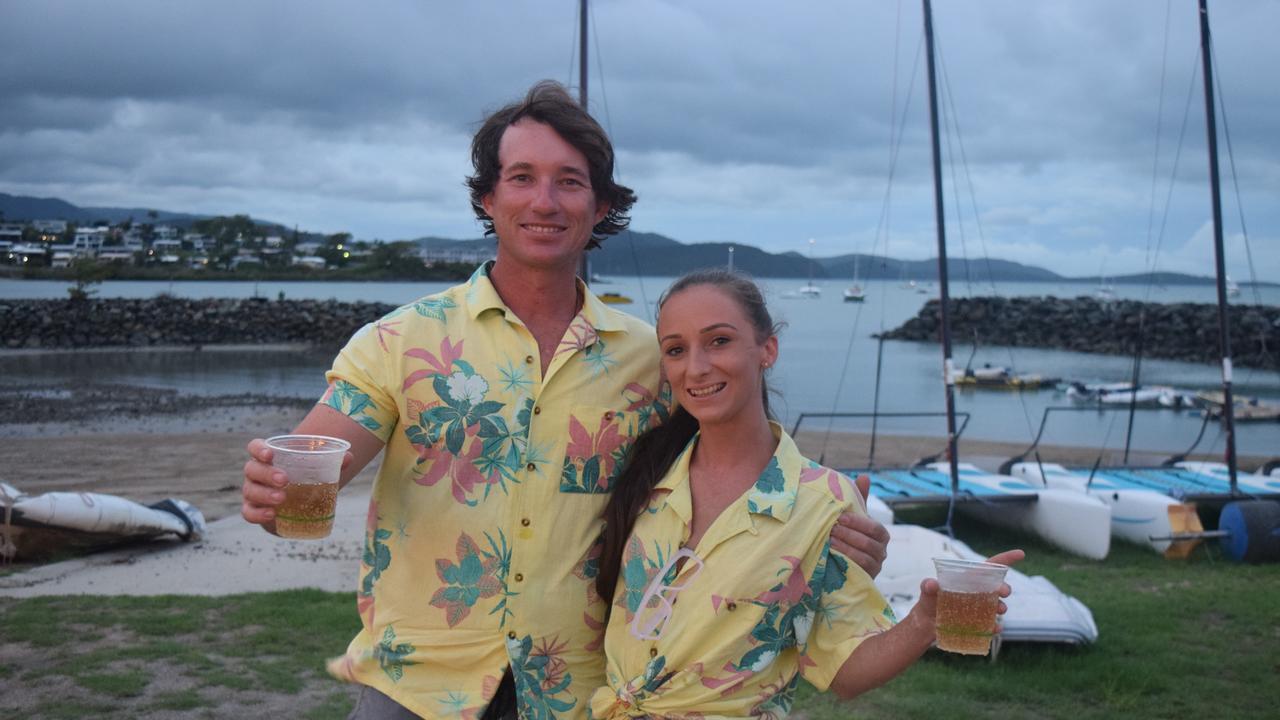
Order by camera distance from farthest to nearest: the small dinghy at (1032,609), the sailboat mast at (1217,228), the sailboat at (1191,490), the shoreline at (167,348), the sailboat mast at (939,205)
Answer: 1. the shoreline at (167,348)
2. the sailboat mast at (1217,228)
3. the sailboat mast at (939,205)
4. the sailboat at (1191,490)
5. the small dinghy at (1032,609)

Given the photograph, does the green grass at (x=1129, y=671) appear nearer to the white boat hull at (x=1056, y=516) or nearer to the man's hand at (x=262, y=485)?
the white boat hull at (x=1056, y=516)

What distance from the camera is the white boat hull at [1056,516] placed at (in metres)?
12.2

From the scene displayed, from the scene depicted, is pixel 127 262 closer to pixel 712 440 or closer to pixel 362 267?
pixel 362 267

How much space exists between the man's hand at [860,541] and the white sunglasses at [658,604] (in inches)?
13.0

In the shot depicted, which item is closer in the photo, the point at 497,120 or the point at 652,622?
the point at 652,622

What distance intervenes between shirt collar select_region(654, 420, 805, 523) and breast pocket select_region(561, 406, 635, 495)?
0.14m

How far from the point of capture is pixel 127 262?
103m

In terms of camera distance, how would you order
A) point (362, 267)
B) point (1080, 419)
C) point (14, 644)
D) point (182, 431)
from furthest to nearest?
point (362, 267), point (1080, 419), point (182, 431), point (14, 644)

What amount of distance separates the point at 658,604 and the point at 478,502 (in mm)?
493

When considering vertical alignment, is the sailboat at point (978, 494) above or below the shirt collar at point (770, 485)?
below

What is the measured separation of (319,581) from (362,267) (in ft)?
392

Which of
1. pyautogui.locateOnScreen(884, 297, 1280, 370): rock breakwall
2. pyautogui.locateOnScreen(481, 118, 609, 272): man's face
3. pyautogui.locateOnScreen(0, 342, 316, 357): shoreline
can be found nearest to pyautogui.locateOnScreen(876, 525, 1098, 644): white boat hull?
pyautogui.locateOnScreen(481, 118, 609, 272): man's face

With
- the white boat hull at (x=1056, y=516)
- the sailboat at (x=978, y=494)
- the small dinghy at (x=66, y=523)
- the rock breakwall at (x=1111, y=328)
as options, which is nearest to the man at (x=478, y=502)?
the small dinghy at (x=66, y=523)

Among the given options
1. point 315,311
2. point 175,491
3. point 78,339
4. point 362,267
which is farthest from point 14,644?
point 362,267
